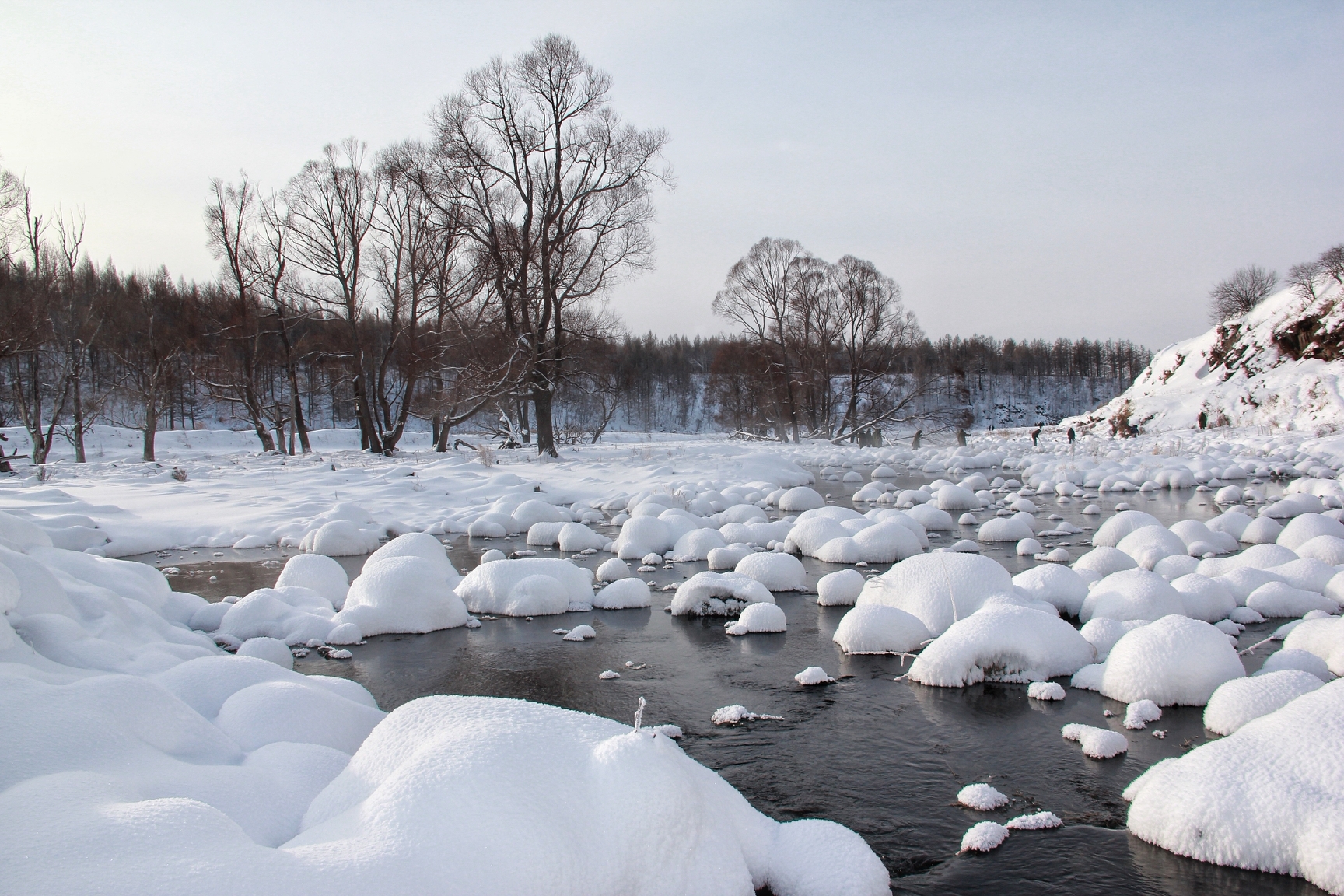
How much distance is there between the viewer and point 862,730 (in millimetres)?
3773

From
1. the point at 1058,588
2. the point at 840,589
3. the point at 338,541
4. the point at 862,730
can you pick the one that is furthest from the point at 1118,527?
the point at 338,541

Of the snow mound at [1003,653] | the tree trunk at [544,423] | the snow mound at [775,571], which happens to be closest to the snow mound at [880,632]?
the snow mound at [1003,653]

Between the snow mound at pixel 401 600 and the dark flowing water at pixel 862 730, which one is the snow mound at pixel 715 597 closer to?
the dark flowing water at pixel 862 730

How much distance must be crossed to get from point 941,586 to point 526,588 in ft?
10.3

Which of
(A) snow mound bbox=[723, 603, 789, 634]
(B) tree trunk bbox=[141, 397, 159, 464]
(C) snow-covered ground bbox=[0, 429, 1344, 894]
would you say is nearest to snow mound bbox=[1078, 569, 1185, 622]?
(C) snow-covered ground bbox=[0, 429, 1344, 894]

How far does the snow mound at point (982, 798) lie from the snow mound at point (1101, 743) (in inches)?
25.4

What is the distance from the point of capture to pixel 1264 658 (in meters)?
4.48

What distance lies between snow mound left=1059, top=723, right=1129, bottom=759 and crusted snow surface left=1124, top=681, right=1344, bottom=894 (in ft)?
1.63

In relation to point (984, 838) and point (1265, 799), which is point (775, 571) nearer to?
point (984, 838)

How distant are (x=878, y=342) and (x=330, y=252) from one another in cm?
1961

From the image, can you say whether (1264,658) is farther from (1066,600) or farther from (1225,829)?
(1225,829)

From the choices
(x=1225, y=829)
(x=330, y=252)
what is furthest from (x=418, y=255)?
(x=1225, y=829)

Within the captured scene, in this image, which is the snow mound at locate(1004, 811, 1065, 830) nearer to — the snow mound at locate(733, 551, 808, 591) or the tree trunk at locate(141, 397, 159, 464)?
the snow mound at locate(733, 551, 808, 591)

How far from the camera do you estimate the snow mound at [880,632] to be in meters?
4.93
